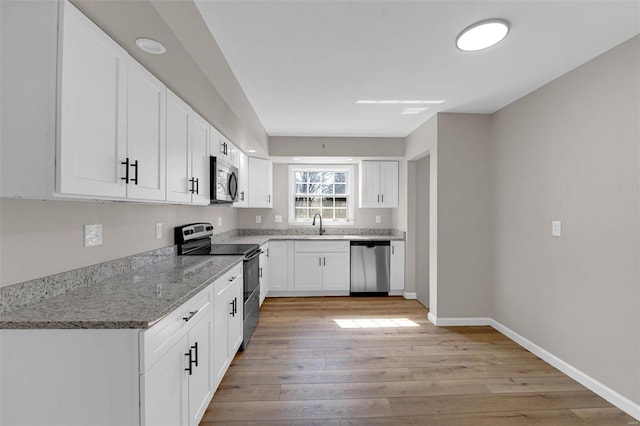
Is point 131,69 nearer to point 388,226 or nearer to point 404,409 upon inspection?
point 404,409

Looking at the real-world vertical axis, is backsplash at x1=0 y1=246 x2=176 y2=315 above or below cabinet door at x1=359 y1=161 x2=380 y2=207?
below

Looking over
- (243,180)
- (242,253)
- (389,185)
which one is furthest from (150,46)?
(389,185)

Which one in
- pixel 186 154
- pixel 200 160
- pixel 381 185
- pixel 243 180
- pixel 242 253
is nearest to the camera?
pixel 186 154

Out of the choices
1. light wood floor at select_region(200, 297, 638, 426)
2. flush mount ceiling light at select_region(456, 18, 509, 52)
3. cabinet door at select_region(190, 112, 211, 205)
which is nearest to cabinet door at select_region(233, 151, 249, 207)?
cabinet door at select_region(190, 112, 211, 205)

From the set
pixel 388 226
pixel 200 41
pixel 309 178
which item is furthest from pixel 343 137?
pixel 200 41

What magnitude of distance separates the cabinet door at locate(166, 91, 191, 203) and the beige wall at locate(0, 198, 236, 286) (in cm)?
34

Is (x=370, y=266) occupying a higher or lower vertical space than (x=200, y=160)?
lower

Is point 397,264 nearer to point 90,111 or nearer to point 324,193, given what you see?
point 324,193

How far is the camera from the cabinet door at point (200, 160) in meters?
2.32

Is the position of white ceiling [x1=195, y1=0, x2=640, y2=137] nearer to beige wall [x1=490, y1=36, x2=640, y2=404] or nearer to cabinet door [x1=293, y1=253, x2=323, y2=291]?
beige wall [x1=490, y1=36, x2=640, y2=404]

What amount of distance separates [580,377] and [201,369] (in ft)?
9.15

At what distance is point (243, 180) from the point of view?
407cm

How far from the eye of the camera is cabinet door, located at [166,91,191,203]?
1919 millimetres

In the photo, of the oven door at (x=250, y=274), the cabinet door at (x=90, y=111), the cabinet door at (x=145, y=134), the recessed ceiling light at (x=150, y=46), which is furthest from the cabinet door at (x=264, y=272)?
the recessed ceiling light at (x=150, y=46)
